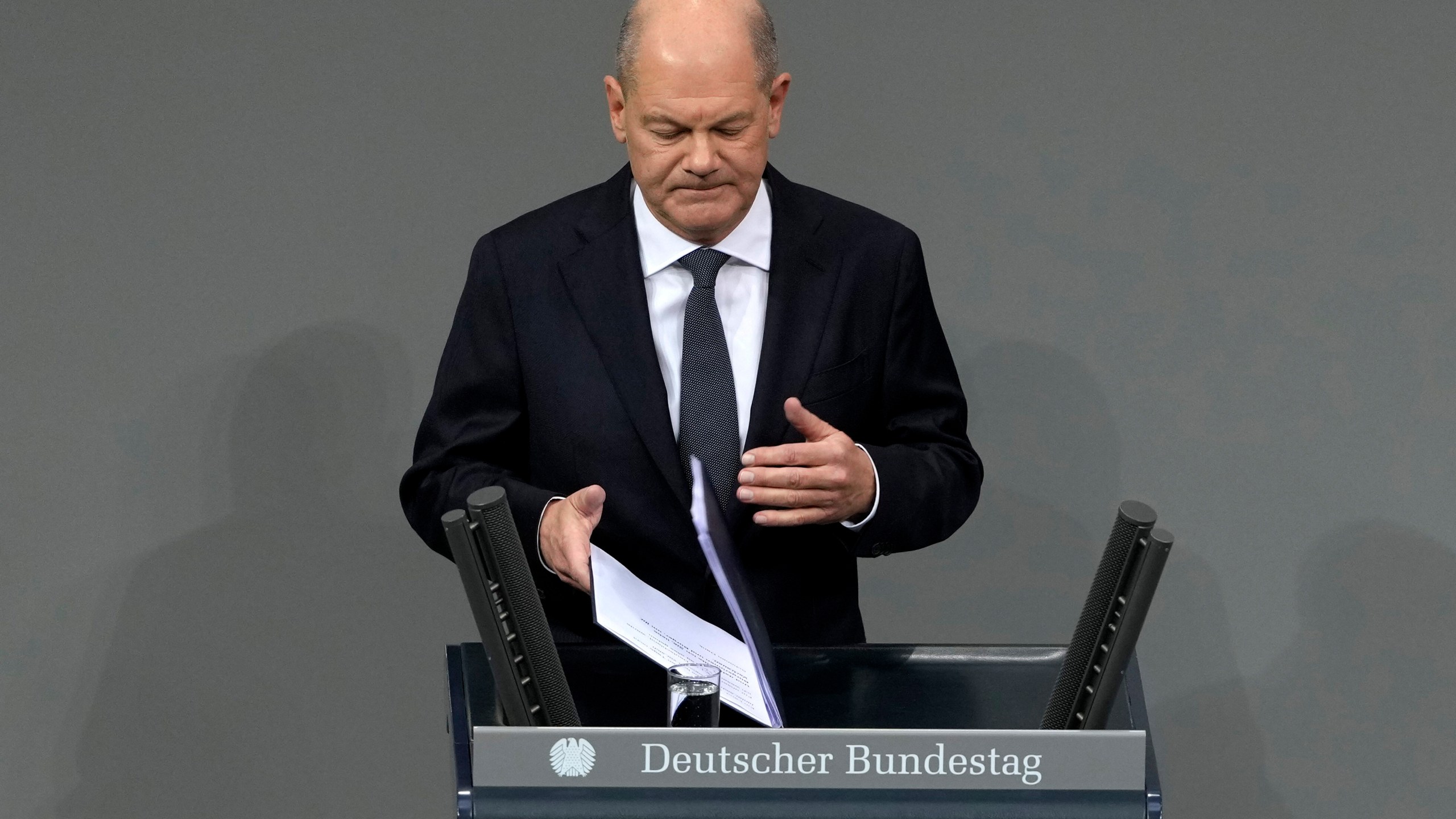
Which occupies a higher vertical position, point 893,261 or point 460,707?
point 893,261

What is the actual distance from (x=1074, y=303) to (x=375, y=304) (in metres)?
1.28

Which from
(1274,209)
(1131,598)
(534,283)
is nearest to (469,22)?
(534,283)

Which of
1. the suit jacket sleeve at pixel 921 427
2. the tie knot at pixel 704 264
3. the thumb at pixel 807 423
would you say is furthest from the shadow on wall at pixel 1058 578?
the thumb at pixel 807 423

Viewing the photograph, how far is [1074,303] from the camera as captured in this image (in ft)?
12.8

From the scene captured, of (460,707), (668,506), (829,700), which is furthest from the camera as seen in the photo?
(668,506)

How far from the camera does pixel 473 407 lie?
271 cm

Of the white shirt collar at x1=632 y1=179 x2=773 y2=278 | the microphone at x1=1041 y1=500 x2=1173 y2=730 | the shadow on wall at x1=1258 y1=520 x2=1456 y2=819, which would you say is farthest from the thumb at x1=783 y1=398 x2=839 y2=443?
the shadow on wall at x1=1258 y1=520 x2=1456 y2=819

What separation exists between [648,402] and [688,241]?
21 cm

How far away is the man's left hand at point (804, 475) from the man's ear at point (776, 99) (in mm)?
403

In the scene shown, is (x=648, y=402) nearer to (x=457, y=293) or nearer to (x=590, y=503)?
(x=590, y=503)

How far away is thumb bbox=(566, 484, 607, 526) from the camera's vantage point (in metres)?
2.28

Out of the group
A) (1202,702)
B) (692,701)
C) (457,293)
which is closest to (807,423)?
(692,701)

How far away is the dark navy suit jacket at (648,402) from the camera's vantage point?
2.66 m

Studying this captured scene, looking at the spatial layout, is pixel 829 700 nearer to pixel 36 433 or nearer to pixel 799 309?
pixel 799 309
